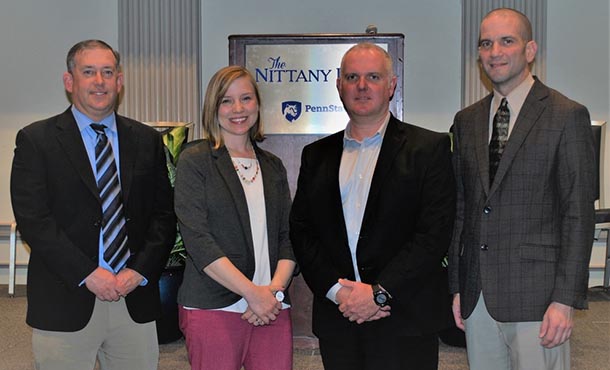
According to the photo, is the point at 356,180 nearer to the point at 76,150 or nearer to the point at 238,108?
the point at 238,108

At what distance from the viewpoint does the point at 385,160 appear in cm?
231

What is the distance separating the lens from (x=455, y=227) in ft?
8.02

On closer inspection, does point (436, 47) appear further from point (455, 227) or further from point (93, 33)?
point (455, 227)

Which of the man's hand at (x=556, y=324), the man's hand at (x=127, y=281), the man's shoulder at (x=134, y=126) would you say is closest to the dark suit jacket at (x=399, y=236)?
the man's hand at (x=556, y=324)

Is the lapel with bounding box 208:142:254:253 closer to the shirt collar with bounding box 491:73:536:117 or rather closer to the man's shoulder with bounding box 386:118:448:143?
the man's shoulder with bounding box 386:118:448:143

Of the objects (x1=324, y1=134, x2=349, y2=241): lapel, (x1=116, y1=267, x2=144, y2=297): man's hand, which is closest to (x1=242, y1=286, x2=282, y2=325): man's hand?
(x1=324, y1=134, x2=349, y2=241): lapel

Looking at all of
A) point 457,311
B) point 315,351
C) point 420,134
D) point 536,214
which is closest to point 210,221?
point 420,134

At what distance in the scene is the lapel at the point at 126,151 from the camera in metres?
2.46

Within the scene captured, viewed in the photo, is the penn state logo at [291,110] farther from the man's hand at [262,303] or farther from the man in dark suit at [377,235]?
the man's hand at [262,303]

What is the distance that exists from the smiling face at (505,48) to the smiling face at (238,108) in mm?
828

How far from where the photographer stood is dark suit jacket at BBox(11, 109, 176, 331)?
91.7 inches

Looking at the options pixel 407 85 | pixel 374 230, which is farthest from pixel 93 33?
pixel 374 230

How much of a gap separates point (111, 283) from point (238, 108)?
76cm

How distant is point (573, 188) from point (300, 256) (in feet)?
3.09
